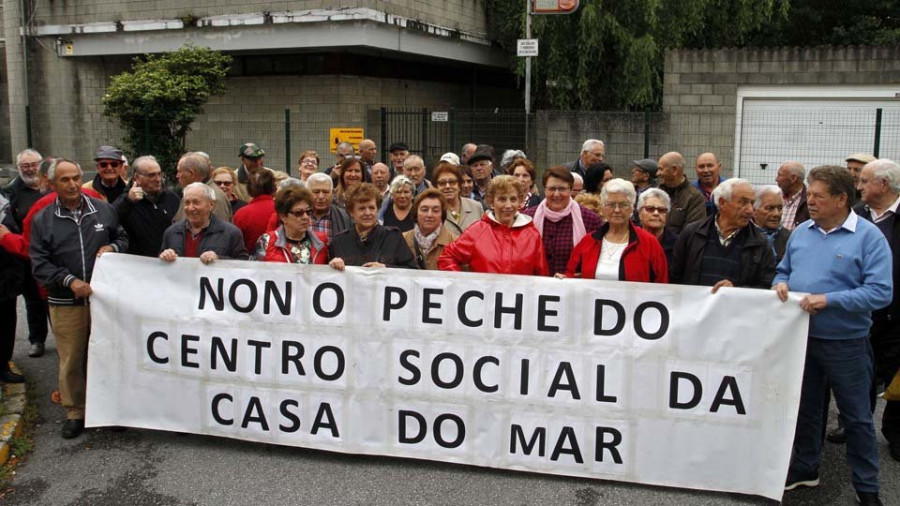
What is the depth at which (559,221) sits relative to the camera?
233 inches

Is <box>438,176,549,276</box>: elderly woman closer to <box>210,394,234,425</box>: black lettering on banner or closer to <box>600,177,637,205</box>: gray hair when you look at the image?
<box>600,177,637,205</box>: gray hair

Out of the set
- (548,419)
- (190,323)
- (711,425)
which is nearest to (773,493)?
(711,425)

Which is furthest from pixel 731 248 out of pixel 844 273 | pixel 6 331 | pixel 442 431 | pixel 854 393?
pixel 6 331

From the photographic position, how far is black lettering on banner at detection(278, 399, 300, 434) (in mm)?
5133

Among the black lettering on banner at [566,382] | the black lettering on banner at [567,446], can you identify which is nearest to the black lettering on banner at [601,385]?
the black lettering on banner at [566,382]

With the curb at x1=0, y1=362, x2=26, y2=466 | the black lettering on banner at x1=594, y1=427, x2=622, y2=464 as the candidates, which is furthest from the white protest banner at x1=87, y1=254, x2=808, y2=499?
the curb at x1=0, y1=362, x2=26, y2=466

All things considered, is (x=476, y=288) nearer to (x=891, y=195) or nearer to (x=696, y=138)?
(x=891, y=195)

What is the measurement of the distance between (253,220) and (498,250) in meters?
2.27

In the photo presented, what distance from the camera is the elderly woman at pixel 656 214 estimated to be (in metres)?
5.48

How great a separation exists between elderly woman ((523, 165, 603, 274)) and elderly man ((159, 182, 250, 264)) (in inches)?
85.2

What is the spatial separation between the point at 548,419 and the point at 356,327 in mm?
1318

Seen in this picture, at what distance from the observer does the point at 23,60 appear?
20422 mm

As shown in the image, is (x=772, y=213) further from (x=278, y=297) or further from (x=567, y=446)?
(x=278, y=297)

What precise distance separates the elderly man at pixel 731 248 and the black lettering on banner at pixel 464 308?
1324 mm
